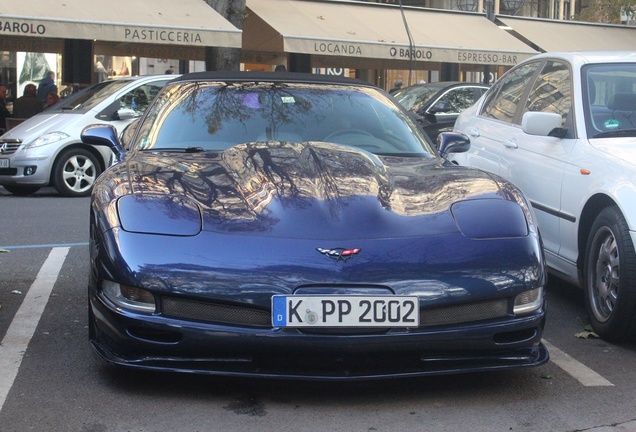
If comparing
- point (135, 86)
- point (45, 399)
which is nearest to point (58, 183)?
point (135, 86)

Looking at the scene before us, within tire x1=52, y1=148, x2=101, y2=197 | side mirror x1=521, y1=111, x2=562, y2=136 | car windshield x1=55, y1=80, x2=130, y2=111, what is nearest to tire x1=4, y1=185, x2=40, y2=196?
tire x1=52, y1=148, x2=101, y2=197

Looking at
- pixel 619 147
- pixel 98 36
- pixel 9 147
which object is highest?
pixel 98 36

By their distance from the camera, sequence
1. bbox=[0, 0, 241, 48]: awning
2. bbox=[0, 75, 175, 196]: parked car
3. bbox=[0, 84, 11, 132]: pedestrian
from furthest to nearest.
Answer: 1. bbox=[0, 84, 11, 132]: pedestrian
2. bbox=[0, 0, 241, 48]: awning
3. bbox=[0, 75, 175, 196]: parked car

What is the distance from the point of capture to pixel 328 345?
156 inches

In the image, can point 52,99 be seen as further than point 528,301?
Yes

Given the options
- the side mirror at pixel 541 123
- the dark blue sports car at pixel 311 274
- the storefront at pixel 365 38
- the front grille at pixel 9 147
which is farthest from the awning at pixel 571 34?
→ the dark blue sports car at pixel 311 274

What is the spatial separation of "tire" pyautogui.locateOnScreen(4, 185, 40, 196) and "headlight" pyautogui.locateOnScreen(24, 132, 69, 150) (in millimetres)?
617

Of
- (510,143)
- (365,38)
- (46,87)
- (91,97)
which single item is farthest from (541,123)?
(46,87)

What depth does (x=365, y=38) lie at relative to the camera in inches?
771

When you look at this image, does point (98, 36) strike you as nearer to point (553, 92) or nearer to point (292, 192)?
point (553, 92)

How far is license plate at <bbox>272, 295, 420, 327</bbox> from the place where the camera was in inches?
155

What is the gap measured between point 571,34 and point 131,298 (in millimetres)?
22752

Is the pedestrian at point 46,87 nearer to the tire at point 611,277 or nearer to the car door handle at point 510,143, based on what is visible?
the car door handle at point 510,143

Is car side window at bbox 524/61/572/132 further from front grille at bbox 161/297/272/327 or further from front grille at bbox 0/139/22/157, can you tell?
front grille at bbox 0/139/22/157
